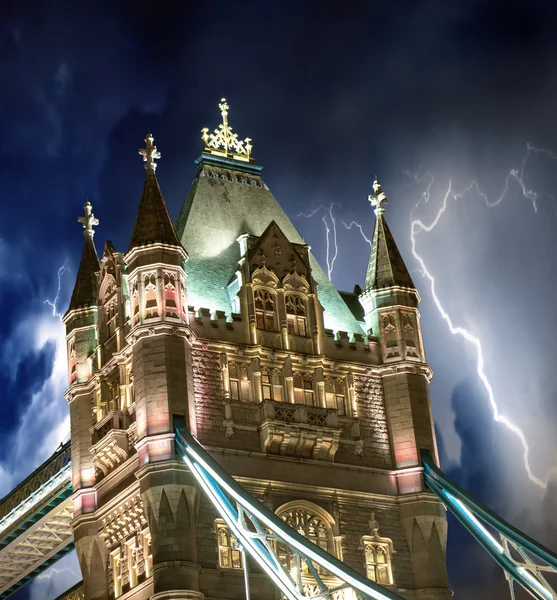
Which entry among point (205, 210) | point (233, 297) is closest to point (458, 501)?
point (233, 297)

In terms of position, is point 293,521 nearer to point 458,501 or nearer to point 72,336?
point 458,501

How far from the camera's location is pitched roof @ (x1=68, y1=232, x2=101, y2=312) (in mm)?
64750

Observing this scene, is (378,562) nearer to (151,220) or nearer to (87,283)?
(151,220)

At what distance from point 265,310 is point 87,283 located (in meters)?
8.14

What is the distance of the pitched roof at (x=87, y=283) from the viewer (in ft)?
212

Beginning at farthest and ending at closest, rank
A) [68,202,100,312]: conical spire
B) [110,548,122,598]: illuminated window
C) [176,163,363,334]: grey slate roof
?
[68,202,100,312]: conical spire → [176,163,363,334]: grey slate roof → [110,548,122,598]: illuminated window

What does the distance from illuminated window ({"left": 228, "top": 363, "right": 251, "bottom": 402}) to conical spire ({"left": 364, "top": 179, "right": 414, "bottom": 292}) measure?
7.30 m

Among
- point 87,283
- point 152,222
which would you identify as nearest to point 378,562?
point 152,222

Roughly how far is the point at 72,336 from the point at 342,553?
14.5 metres

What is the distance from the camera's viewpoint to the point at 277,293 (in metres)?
62.3

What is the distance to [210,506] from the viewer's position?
185 feet

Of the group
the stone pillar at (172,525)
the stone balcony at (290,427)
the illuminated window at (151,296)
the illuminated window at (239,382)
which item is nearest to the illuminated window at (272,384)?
the illuminated window at (239,382)

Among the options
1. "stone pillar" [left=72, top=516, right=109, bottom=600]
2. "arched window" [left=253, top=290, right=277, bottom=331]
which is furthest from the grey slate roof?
"stone pillar" [left=72, top=516, right=109, bottom=600]

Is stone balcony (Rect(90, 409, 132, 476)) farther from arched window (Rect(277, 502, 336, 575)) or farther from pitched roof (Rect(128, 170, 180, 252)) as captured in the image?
pitched roof (Rect(128, 170, 180, 252))
